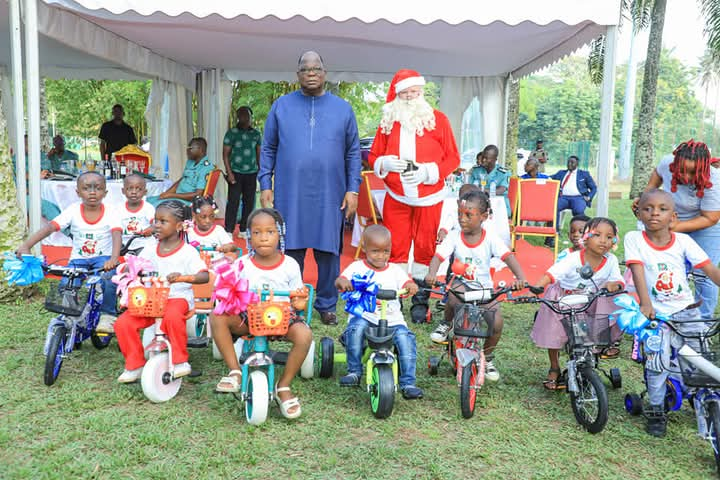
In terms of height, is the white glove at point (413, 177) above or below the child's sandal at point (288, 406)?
above

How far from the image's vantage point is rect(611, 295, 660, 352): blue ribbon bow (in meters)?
3.21

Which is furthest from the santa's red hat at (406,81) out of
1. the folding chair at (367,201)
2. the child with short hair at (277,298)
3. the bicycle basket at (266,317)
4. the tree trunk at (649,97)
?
the tree trunk at (649,97)

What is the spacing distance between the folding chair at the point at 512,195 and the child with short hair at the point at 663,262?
5.29 metres

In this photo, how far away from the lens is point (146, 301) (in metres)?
3.78

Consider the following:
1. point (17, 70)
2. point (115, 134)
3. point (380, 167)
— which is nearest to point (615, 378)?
point (380, 167)

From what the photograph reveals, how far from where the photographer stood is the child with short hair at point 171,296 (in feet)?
12.6

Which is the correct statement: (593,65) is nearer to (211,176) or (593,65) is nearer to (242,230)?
(242,230)

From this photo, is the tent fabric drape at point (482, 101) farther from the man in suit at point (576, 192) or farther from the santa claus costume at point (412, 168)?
the santa claus costume at point (412, 168)

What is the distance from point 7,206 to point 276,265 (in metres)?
3.57

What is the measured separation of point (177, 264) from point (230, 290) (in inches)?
29.6

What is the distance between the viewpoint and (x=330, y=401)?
3936 millimetres

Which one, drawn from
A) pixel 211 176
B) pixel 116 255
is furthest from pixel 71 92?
pixel 116 255

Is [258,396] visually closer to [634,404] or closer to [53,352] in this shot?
[53,352]

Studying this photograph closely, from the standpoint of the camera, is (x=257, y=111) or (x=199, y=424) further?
(x=257, y=111)
